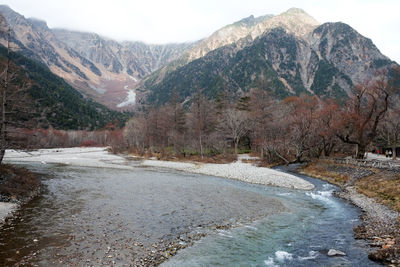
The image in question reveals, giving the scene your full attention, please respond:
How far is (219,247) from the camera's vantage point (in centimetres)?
1249

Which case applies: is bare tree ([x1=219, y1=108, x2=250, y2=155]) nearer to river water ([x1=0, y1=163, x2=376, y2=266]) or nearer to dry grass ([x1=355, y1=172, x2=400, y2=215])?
dry grass ([x1=355, y1=172, x2=400, y2=215])

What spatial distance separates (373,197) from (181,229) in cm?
1853

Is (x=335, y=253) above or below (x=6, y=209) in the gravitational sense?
below

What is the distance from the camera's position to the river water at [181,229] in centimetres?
1097

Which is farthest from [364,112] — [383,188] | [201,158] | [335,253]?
[335,253]

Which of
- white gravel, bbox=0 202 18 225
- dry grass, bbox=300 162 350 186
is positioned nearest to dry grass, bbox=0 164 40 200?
white gravel, bbox=0 202 18 225

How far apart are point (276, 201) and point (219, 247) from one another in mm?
11720

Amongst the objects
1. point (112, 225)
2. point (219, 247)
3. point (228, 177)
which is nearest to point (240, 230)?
point (219, 247)

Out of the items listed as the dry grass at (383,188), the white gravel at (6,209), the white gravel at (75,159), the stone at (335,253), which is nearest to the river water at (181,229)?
the stone at (335,253)

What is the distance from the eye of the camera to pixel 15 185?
22.3m

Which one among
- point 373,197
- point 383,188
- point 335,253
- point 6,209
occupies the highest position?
point 383,188

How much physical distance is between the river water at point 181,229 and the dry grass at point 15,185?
129cm

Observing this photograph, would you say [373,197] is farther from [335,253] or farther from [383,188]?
[335,253]

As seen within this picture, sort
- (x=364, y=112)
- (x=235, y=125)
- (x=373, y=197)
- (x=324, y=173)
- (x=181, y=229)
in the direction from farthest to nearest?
(x=235, y=125) < (x=364, y=112) < (x=324, y=173) < (x=373, y=197) < (x=181, y=229)
